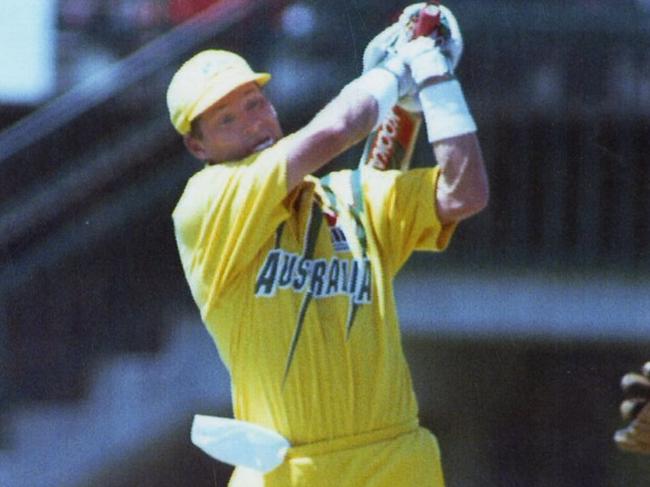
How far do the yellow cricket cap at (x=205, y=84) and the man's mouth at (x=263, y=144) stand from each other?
0.12m

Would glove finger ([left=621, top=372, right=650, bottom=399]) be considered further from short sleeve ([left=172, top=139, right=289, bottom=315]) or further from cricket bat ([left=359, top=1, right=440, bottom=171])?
short sleeve ([left=172, top=139, right=289, bottom=315])

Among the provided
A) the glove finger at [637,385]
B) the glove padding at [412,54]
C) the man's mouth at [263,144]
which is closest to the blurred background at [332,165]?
the glove finger at [637,385]

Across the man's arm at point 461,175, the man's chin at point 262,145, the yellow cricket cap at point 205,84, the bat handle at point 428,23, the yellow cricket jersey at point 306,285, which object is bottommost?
the yellow cricket jersey at point 306,285

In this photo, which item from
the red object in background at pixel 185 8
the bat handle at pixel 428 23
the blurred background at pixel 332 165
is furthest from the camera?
the red object in background at pixel 185 8

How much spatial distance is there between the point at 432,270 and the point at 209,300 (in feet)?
2.44

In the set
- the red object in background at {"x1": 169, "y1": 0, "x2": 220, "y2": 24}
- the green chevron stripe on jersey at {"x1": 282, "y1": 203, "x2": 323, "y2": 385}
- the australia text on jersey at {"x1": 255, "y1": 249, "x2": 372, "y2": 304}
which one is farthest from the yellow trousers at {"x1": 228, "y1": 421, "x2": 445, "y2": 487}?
the red object in background at {"x1": 169, "y1": 0, "x2": 220, "y2": 24}

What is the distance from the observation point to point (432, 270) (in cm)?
362

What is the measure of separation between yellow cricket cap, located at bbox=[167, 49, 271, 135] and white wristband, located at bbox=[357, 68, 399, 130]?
0.26 m

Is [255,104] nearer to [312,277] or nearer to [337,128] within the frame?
[337,128]

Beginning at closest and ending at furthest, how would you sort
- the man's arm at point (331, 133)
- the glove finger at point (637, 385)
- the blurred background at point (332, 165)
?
the man's arm at point (331, 133) → the glove finger at point (637, 385) → the blurred background at point (332, 165)

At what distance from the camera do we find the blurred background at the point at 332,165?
11.7 ft

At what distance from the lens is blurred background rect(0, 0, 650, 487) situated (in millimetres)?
3561

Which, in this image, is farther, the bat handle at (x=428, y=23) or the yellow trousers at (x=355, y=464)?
the bat handle at (x=428, y=23)

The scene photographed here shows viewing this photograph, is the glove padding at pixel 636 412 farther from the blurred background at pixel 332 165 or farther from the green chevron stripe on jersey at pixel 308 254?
the green chevron stripe on jersey at pixel 308 254
